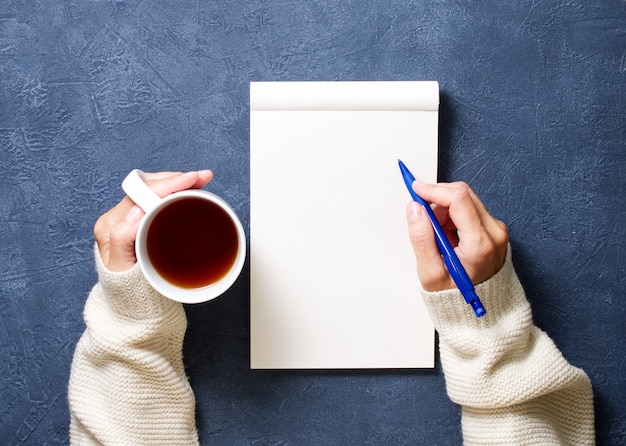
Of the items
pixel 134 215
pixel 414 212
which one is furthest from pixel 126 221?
pixel 414 212

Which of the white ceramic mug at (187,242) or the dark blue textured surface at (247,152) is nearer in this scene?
the white ceramic mug at (187,242)

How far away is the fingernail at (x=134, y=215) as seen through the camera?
0.63 meters

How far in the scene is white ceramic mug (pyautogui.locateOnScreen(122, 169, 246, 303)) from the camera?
600 millimetres

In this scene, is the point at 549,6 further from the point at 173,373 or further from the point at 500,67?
the point at 173,373

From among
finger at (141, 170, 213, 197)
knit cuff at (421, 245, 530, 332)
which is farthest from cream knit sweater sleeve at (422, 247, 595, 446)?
finger at (141, 170, 213, 197)

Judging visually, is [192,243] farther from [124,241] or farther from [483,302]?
[483,302]

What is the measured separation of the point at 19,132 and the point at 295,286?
0.32 metres

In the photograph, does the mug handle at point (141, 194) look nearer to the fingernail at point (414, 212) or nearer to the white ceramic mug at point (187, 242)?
the white ceramic mug at point (187, 242)

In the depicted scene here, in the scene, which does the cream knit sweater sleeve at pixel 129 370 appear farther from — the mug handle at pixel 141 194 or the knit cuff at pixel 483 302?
the knit cuff at pixel 483 302

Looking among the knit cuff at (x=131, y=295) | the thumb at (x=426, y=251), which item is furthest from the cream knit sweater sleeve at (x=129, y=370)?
the thumb at (x=426, y=251)

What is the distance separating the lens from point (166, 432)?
690mm

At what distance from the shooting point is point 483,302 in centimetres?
65

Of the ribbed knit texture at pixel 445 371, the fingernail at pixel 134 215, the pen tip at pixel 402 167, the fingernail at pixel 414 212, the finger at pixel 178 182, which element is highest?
the finger at pixel 178 182

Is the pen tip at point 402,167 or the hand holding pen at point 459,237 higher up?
the pen tip at point 402,167
